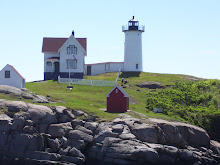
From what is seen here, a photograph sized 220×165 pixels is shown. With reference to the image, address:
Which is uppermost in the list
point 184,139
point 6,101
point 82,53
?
point 82,53

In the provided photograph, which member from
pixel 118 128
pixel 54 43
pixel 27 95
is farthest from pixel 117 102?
pixel 54 43

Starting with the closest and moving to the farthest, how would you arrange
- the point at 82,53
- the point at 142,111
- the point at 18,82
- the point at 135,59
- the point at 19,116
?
the point at 19,116
the point at 142,111
the point at 18,82
the point at 82,53
the point at 135,59

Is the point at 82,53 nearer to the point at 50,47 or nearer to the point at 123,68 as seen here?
the point at 50,47

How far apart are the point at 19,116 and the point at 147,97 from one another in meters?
25.4

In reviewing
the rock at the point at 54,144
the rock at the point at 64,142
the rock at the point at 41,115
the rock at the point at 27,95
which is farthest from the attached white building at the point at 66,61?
the rock at the point at 54,144

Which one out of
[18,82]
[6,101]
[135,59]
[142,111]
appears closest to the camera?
[6,101]

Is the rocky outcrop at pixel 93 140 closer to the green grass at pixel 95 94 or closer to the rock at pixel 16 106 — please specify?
the rock at pixel 16 106

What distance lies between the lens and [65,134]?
48.8 m

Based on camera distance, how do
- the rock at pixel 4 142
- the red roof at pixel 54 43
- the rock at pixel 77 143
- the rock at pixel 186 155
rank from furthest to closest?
the red roof at pixel 54 43 → the rock at pixel 186 155 → the rock at pixel 77 143 → the rock at pixel 4 142

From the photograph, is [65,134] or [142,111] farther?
[142,111]

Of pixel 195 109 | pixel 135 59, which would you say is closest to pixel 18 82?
pixel 195 109

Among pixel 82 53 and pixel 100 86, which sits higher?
pixel 82 53

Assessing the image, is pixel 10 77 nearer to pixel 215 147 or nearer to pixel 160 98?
pixel 160 98

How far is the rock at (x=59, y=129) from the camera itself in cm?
4875
